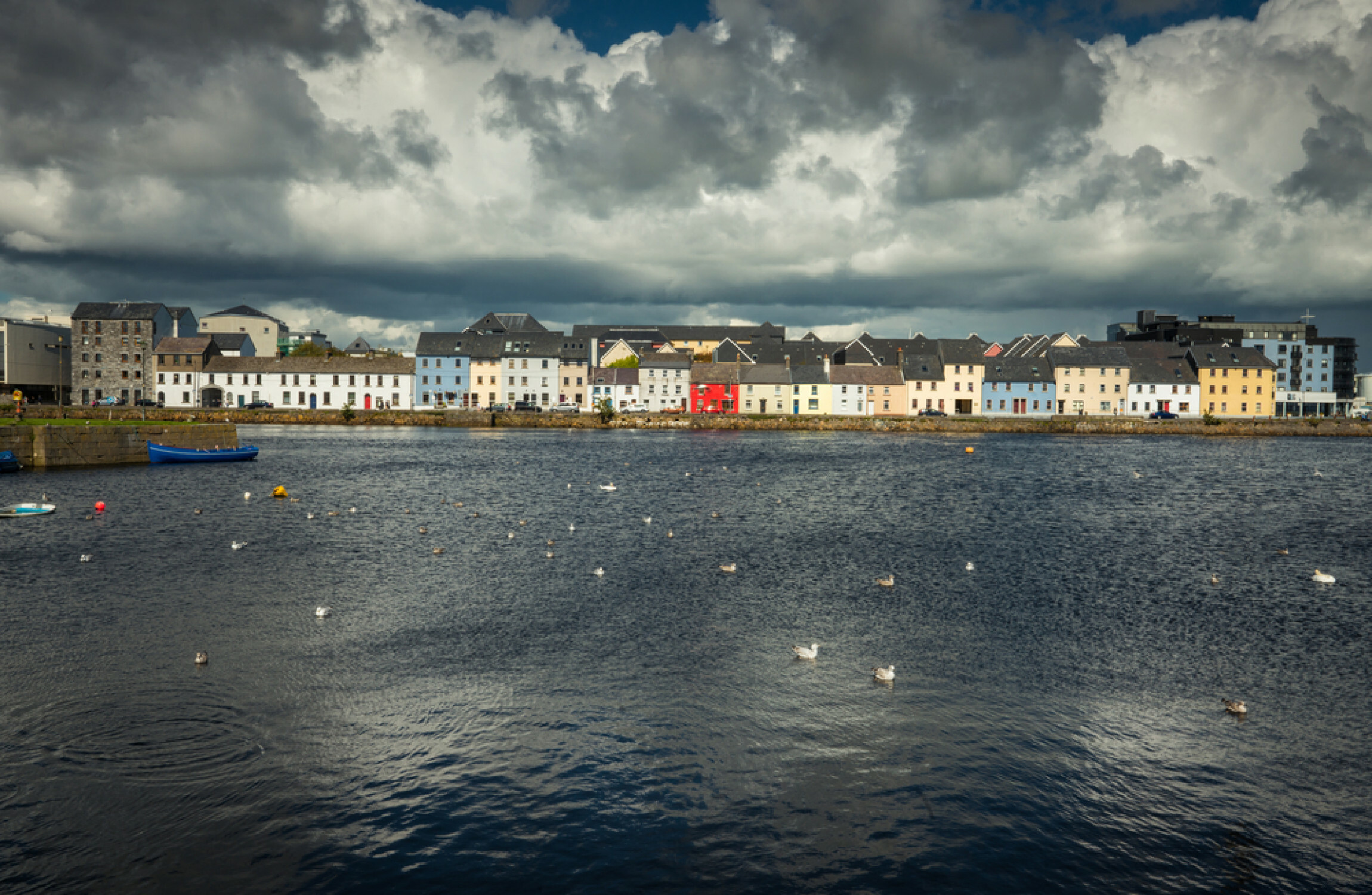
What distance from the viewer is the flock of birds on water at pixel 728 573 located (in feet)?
49.4

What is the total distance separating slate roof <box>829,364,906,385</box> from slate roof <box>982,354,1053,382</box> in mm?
14716

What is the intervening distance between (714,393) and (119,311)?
89.5 m

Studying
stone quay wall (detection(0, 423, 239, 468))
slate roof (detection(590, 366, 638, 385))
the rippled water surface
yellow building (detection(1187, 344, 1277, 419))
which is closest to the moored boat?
the rippled water surface

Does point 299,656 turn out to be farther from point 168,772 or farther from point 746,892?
point 746,892

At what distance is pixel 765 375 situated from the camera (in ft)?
447

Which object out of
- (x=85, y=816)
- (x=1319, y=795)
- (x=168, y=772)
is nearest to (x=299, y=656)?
(x=168, y=772)

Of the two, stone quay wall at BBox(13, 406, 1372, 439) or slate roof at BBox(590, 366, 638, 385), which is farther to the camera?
slate roof at BBox(590, 366, 638, 385)

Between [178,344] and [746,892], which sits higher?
[178,344]

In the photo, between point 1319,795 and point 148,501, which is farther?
→ point 148,501

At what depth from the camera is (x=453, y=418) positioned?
4564 inches

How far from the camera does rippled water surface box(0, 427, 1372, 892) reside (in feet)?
31.9

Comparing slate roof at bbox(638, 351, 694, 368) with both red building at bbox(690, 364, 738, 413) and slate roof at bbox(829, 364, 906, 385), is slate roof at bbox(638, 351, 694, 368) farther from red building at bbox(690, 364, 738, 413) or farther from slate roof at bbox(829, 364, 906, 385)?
slate roof at bbox(829, 364, 906, 385)

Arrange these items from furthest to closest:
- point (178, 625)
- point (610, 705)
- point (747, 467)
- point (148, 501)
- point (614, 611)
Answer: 1. point (747, 467)
2. point (148, 501)
3. point (614, 611)
4. point (178, 625)
5. point (610, 705)

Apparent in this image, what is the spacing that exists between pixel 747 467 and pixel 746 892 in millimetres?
51852
